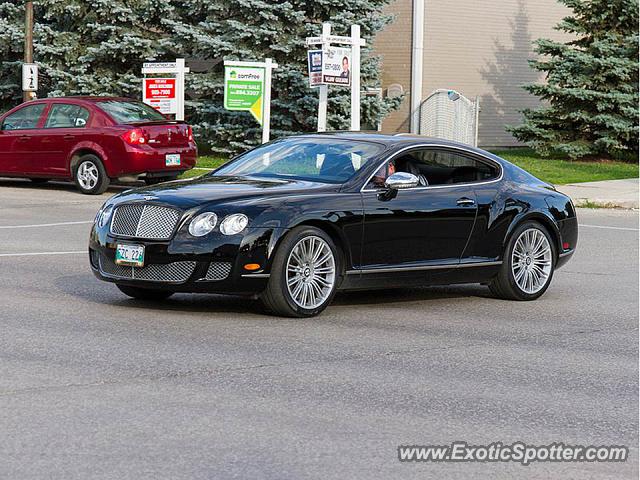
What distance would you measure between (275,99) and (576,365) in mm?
22134

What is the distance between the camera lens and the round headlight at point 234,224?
9531mm

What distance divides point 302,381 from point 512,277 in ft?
13.4

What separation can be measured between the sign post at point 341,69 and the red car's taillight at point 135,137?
4.24m

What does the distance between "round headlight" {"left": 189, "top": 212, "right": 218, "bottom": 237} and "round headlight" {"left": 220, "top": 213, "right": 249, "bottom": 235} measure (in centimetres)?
7

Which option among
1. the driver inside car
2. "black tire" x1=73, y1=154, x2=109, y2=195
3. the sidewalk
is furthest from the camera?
the sidewalk

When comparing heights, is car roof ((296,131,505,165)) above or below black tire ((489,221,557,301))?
above

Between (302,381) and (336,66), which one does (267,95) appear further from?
(302,381)

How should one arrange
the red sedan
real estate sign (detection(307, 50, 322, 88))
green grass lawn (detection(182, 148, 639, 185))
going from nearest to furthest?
the red sedan
real estate sign (detection(307, 50, 322, 88))
green grass lawn (detection(182, 148, 639, 185))

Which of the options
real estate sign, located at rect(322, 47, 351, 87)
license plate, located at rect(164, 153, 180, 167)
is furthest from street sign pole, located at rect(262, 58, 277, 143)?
license plate, located at rect(164, 153, 180, 167)

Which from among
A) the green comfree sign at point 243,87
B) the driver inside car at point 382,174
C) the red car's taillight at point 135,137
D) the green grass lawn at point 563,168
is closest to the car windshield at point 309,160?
the driver inside car at point 382,174

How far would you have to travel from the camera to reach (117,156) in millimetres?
21594

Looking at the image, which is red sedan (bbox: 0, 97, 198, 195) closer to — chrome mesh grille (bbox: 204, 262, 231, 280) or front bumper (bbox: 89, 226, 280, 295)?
front bumper (bbox: 89, 226, 280, 295)

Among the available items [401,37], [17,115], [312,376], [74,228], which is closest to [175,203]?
[312,376]

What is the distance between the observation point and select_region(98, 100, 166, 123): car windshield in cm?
2206
